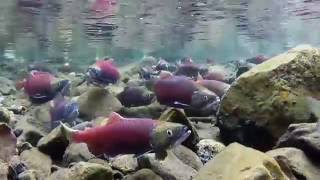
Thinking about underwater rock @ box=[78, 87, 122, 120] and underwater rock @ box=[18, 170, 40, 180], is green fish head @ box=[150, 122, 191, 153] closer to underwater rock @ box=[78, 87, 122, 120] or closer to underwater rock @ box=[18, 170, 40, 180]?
underwater rock @ box=[18, 170, 40, 180]

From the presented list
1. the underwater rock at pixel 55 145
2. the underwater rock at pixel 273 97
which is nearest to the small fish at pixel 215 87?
the underwater rock at pixel 273 97

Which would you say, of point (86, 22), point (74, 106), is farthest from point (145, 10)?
point (74, 106)

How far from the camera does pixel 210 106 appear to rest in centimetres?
605

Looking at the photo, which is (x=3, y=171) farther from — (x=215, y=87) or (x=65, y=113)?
(x=215, y=87)

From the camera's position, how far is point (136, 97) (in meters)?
7.18

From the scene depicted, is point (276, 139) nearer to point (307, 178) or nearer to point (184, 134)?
point (307, 178)

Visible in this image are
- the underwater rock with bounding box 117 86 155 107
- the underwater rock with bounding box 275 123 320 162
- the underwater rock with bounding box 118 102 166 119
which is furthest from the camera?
the underwater rock with bounding box 117 86 155 107

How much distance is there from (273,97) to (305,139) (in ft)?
2.64

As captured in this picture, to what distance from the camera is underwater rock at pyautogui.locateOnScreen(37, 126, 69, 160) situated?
15.5 feet

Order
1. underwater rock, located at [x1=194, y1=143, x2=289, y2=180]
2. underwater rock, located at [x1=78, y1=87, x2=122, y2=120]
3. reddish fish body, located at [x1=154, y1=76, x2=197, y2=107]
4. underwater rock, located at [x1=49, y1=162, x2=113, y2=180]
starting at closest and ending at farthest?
underwater rock, located at [x1=194, y1=143, x2=289, y2=180], underwater rock, located at [x1=49, y1=162, x2=113, y2=180], reddish fish body, located at [x1=154, y1=76, x2=197, y2=107], underwater rock, located at [x1=78, y1=87, x2=122, y2=120]

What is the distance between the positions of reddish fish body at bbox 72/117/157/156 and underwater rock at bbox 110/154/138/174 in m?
0.50

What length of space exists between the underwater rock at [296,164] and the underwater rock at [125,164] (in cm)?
134

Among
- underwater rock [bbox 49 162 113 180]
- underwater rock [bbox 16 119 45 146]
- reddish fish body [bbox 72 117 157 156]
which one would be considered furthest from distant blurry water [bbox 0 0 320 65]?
underwater rock [bbox 49 162 113 180]

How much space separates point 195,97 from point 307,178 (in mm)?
2336
